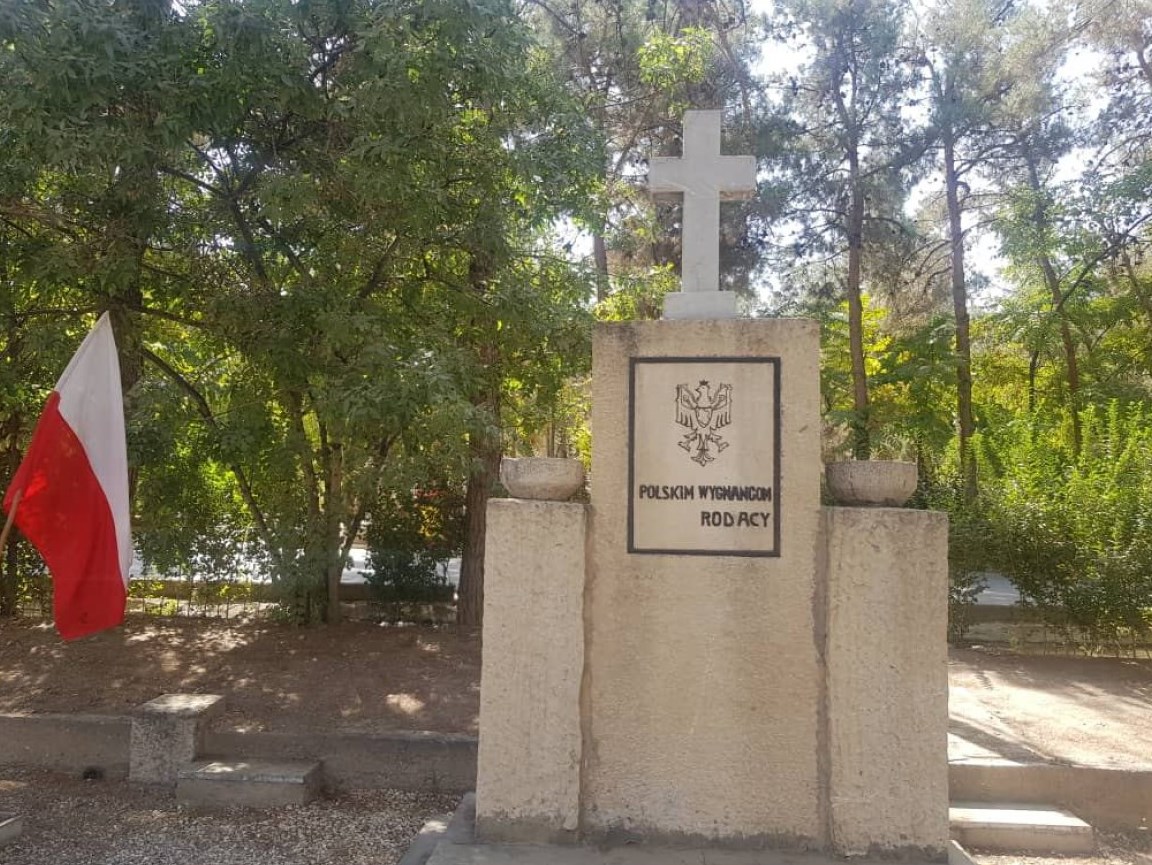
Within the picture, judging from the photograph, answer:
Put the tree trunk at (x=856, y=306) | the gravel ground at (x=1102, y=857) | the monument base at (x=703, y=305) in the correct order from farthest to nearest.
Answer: the tree trunk at (x=856, y=306), the gravel ground at (x=1102, y=857), the monument base at (x=703, y=305)

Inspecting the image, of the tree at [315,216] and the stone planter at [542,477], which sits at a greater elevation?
the tree at [315,216]

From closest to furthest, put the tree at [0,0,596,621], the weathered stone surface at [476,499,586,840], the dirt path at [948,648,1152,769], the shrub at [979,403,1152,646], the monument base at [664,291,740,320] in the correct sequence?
1. the weathered stone surface at [476,499,586,840]
2. the monument base at [664,291,740,320]
3. the dirt path at [948,648,1152,769]
4. the tree at [0,0,596,621]
5. the shrub at [979,403,1152,646]

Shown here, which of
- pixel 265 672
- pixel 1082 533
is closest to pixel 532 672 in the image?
pixel 265 672

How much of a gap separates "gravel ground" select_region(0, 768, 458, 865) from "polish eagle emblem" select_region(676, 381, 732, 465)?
2.54 m

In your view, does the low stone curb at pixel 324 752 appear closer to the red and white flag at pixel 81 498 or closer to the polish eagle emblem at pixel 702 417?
the red and white flag at pixel 81 498

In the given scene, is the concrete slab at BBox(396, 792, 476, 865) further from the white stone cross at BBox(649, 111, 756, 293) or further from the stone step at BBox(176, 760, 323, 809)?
the white stone cross at BBox(649, 111, 756, 293)

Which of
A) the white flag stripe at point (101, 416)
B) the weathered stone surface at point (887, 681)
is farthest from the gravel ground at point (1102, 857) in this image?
the white flag stripe at point (101, 416)

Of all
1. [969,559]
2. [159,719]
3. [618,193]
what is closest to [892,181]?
[618,193]

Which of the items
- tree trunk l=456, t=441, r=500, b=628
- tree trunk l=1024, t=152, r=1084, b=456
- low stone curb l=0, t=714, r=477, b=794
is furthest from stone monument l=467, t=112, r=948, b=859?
tree trunk l=1024, t=152, r=1084, b=456

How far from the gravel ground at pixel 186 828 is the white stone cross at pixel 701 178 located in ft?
11.1

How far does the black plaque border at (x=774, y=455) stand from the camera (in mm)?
3814

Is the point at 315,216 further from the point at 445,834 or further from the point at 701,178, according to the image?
the point at 445,834

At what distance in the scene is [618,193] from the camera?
416 inches

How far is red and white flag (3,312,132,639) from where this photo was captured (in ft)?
14.0
